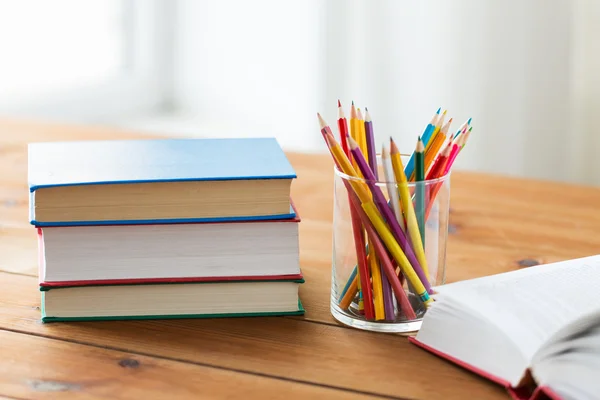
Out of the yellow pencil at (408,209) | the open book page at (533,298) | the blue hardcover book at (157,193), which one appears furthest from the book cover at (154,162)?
the open book page at (533,298)

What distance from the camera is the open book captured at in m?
0.66

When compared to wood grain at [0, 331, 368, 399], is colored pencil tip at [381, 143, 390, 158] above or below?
above

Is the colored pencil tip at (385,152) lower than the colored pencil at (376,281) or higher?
higher

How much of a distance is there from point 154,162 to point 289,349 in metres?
0.24

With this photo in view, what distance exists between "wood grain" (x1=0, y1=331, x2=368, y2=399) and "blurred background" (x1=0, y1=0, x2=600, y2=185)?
1.77 meters

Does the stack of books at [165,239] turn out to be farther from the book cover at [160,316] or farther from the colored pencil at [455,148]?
the colored pencil at [455,148]

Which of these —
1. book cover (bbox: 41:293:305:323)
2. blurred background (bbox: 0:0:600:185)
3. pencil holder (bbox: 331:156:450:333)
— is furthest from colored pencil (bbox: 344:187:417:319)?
blurred background (bbox: 0:0:600:185)

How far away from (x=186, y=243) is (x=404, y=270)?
0.21m

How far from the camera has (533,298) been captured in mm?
741

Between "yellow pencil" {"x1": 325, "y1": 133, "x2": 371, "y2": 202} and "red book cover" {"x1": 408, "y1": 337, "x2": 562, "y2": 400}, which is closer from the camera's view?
"red book cover" {"x1": 408, "y1": 337, "x2": 562, "y2": 400}

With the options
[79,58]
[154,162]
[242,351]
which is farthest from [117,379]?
[79,58]

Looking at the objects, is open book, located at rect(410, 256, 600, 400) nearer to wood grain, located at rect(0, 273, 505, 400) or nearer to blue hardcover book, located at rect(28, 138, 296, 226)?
wood grain, located at rect(0, 273, 505, 400)

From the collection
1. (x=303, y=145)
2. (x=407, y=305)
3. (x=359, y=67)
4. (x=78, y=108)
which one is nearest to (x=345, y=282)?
(x=407, y=305)

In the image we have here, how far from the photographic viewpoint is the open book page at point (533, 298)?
2.27 ft
